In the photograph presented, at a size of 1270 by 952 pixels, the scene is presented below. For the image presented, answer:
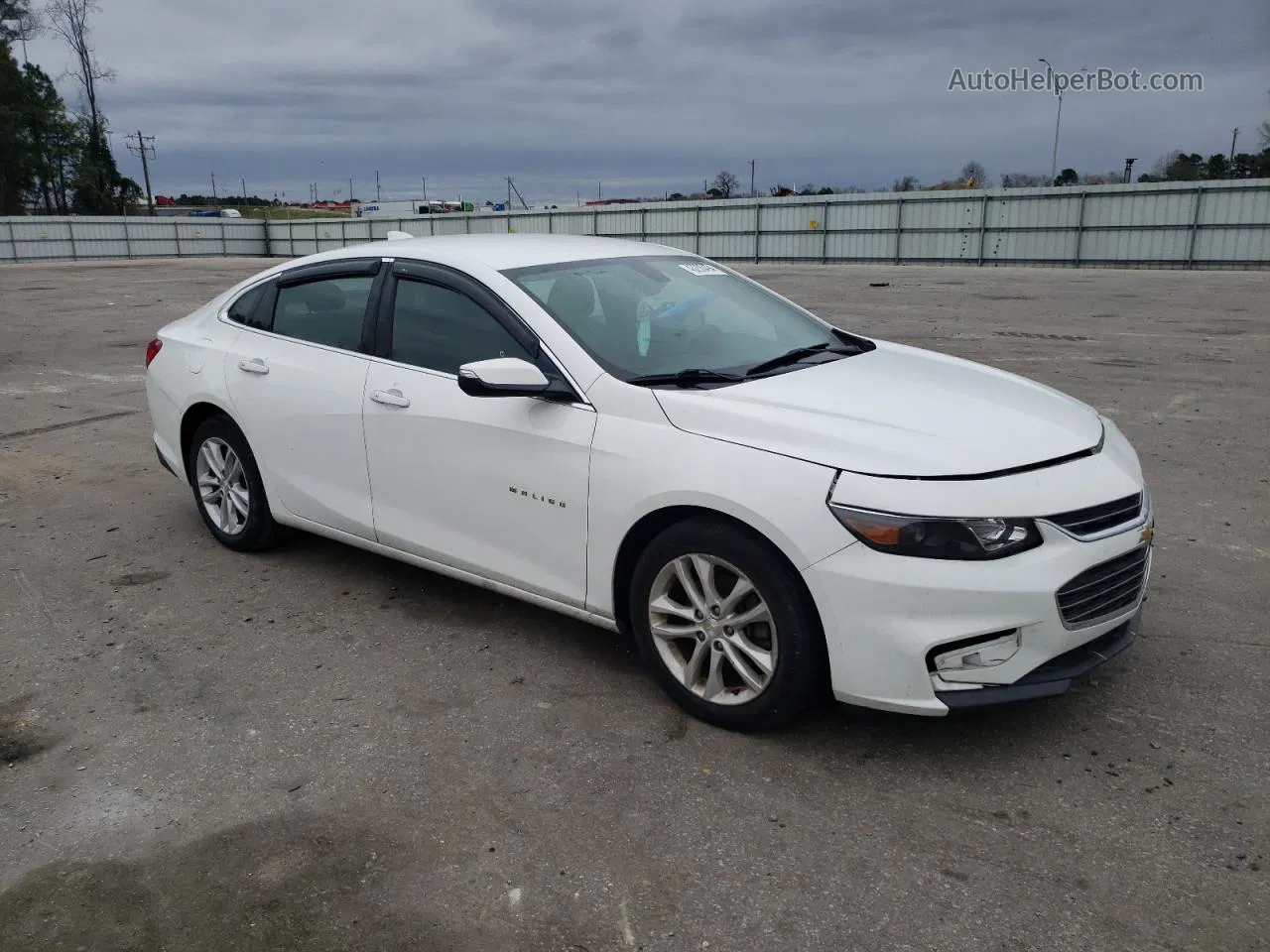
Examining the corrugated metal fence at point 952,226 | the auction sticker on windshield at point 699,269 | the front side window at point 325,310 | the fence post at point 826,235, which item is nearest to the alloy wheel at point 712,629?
the auction sticker on windshield at point 699,269

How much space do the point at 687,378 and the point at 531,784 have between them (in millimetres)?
1504

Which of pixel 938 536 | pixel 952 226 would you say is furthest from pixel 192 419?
pixel 952 226

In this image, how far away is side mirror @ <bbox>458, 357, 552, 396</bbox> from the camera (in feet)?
12.2

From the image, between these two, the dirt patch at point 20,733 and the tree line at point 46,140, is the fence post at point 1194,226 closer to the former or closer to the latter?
the dirt patch at point 20,733

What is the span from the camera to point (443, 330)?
14.1 feet

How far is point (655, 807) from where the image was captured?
3131 millimetres

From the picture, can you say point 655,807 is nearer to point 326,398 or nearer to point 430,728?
point 430,728

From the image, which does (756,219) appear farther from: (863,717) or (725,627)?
(725,627)

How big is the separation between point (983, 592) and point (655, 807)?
3.79 feet

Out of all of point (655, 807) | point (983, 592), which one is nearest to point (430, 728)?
point (655, 807)

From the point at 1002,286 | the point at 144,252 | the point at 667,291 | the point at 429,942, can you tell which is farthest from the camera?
the point at 144,252

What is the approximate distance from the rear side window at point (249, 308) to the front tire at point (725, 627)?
2.72 m

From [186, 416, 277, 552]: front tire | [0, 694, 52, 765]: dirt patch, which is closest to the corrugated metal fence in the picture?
[186, 416, 277, 552]: front tire

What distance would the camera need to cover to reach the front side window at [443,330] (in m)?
4.12
